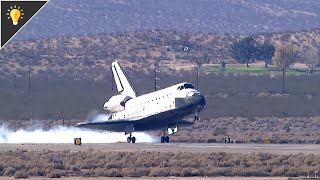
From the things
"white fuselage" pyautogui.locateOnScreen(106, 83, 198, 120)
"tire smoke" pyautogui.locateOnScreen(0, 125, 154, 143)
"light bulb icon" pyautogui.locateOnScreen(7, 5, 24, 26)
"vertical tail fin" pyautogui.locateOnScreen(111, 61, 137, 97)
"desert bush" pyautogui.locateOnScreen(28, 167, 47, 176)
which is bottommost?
"desert bush" pyautogui.locateOnScreen(28, 167, 47, 176)

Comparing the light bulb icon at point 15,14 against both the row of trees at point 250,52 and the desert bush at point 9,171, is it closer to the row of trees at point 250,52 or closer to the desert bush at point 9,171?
the desert bush at point 9,171

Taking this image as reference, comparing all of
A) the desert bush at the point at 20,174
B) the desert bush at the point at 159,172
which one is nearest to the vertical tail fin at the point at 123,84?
the desert bush at the point at 159,172

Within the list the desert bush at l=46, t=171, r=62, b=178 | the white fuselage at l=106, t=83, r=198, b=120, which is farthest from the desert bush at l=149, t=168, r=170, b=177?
the white fuselage at l=106, t=83, r=198, b=120

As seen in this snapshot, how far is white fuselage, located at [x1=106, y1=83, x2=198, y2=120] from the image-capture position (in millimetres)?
94312

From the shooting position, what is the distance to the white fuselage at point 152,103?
309 feet

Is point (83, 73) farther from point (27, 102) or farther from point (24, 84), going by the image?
point (27, 102)

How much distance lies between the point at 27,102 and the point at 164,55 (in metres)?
82.2

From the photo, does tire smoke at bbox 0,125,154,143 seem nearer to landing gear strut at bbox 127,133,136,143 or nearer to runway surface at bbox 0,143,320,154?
landing gear strut at bbox 127,133,136,143

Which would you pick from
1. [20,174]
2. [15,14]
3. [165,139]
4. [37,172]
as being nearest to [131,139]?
[165,139]

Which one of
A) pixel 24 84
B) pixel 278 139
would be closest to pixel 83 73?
pixel 24 84

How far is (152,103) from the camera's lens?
96562 mm

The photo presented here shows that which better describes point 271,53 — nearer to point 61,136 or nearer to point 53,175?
point 61,136

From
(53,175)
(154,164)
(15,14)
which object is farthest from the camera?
(154,164)

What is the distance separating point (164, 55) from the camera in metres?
188
